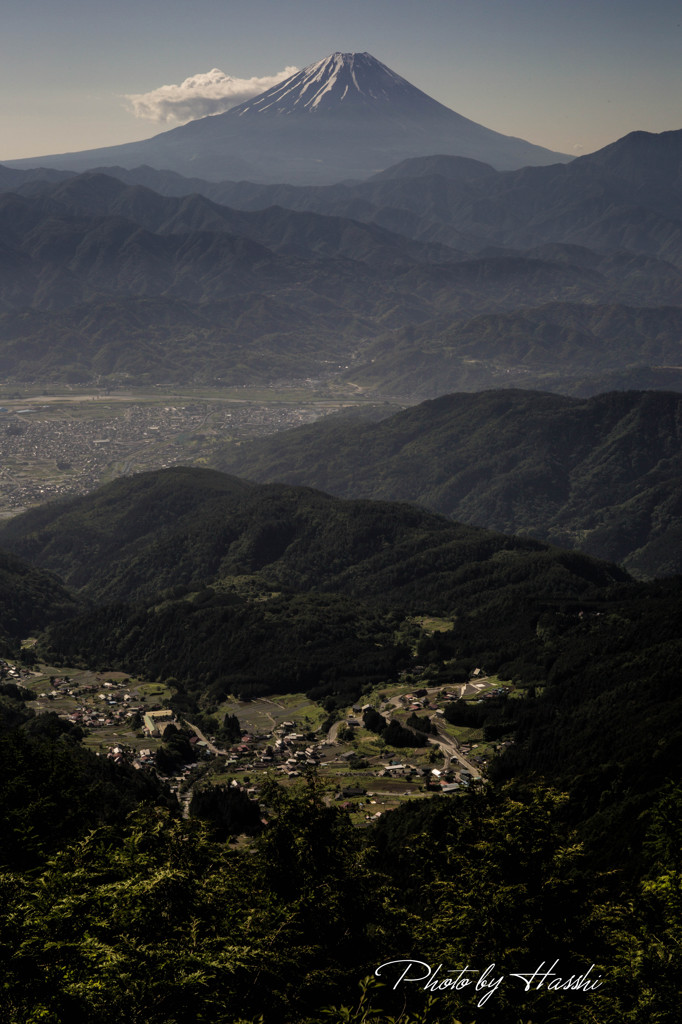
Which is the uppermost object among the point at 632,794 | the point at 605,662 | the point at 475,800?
the point at 475,800

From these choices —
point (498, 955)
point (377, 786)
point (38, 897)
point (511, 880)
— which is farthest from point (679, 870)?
point (377, 786)

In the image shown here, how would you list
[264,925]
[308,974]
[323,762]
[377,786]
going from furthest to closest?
[323,762]
[377,786]
[264,925]
[308,974]

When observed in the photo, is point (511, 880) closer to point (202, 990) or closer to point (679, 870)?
point (679, 870)
